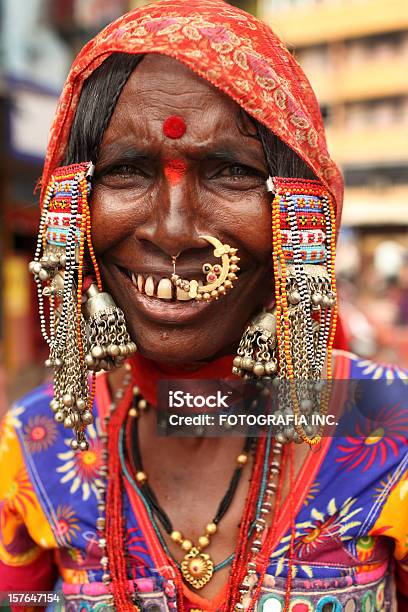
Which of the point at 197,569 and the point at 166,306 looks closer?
the point at 166,306

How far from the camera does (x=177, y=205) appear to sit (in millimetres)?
1199

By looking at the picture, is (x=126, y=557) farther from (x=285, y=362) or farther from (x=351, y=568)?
(x=285, y=362)

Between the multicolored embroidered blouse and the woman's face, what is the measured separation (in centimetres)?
45

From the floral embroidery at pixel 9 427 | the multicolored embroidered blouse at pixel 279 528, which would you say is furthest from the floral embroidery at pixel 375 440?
the floral embroidery at pixel 9 427

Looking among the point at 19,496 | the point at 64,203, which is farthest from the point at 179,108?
the point at 19,496

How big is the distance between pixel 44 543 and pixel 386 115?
24908 mm

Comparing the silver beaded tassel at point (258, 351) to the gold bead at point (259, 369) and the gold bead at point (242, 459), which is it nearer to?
the gold bead at point (259, 369)

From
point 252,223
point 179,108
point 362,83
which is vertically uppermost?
point 362,83

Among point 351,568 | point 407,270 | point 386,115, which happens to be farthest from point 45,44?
point 386,115

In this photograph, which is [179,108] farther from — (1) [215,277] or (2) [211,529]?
(2) [211,529]

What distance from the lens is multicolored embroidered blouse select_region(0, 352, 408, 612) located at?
1.41 meters

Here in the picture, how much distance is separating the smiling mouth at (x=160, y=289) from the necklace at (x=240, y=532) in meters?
0.47

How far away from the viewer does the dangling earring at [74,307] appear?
4.24 ft

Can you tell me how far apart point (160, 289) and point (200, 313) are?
9 cm
